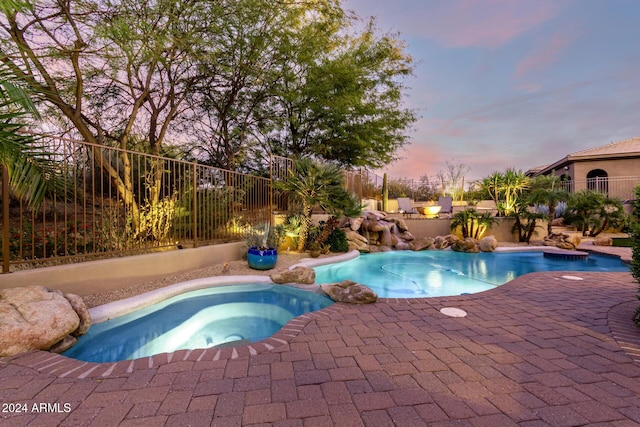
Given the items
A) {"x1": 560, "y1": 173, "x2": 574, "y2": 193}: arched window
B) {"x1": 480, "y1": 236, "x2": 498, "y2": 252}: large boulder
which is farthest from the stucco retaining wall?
{"x1": 560, "y1": 173, "x2": 574, "y2": 193}: arched window

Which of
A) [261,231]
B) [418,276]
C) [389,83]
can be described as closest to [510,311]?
[418,276]

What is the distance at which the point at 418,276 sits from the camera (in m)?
6.75

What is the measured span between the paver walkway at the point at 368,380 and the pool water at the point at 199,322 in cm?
55

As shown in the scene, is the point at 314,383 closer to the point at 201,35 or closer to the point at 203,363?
the point at 203,363

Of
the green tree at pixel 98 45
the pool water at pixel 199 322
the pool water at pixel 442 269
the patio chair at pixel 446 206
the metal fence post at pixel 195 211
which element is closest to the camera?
the pool water at pixel 199 322

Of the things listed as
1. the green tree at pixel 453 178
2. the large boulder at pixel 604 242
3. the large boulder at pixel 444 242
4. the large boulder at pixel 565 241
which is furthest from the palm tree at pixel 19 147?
the green tree at pixel 453 178

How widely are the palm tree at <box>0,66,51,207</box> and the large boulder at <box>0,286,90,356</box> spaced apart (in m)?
0.99

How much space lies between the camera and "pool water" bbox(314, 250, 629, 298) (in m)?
5.76

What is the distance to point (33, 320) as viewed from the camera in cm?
253

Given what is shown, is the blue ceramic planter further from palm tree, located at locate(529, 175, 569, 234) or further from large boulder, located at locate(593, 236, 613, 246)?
large boulder, located at locate(593, 236, 613, 246)

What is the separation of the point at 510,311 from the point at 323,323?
2369 millimetres

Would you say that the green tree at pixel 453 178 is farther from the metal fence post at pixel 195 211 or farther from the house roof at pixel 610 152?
the metal fence post at pixel 195 211

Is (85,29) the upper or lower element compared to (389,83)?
lower

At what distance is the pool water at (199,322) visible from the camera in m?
2.92
